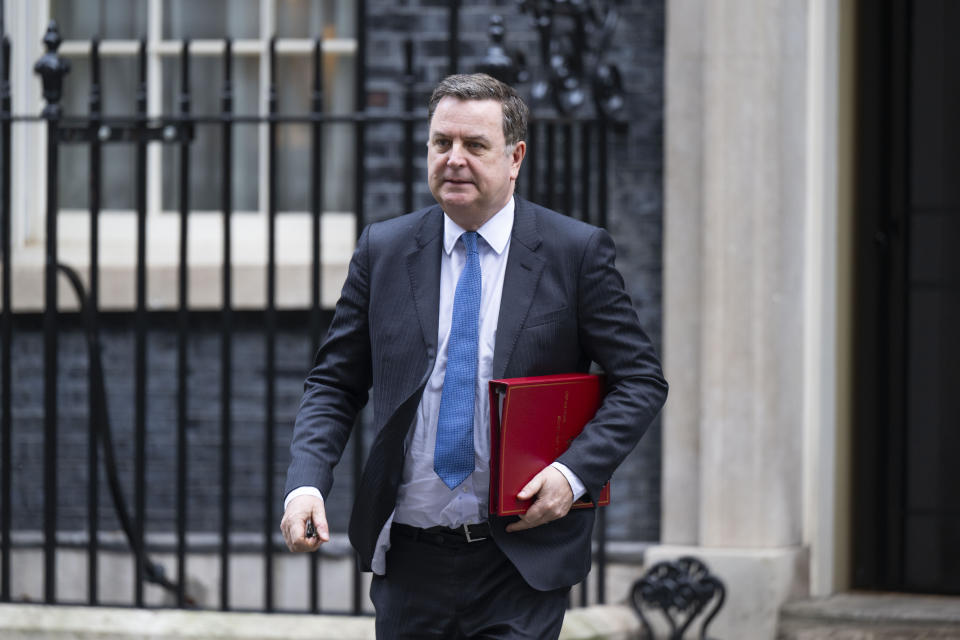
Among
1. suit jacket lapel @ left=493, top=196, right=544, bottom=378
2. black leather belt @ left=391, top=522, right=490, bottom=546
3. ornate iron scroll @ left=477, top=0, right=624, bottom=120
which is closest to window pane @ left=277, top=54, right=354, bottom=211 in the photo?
ornate iron scroll @ left=477, top=0, right=624, bottom=120

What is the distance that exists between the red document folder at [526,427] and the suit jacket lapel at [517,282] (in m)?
0.10

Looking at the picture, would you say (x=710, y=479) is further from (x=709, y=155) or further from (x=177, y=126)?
(x=177, y=126)

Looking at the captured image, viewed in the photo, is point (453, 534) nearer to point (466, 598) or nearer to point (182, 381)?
point (466, 598)

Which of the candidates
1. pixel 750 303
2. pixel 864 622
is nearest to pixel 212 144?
pixel 750 303

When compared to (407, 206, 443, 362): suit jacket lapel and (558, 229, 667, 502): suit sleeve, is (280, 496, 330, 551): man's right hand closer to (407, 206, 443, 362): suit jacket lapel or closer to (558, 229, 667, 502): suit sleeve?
(407, 206, 443, 362): suit jacket lapel

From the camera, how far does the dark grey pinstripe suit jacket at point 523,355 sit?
10.6ft

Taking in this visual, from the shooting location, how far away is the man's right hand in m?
3.05

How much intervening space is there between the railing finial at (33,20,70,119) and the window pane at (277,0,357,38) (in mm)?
1536

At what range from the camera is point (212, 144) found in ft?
23.5

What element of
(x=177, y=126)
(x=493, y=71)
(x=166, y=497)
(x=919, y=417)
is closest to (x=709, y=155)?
(x=493, y=71)

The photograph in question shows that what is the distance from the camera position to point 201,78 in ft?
23.5

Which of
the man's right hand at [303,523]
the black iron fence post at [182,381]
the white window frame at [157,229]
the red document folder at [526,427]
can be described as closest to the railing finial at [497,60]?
the black iron fence post at [182,381]

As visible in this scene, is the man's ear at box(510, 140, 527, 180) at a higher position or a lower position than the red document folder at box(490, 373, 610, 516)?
higher

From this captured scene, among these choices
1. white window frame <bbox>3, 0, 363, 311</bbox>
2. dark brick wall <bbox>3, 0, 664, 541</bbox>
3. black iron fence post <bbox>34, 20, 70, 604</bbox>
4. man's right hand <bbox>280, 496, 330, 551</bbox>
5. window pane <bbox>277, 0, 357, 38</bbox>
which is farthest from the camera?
window pane <bbox>277, 0, 357, 38</bbox>
